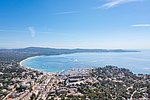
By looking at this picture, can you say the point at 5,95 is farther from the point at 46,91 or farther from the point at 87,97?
the point at 87,97

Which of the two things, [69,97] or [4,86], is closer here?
[69,97]

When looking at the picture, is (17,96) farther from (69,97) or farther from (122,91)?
(122,91)

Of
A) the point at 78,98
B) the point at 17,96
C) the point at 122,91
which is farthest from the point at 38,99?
the point at 122,91

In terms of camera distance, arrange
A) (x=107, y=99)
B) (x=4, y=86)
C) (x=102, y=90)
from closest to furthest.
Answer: (x=107, y=99) < (x=102, y=90) < (x=4, y=86)

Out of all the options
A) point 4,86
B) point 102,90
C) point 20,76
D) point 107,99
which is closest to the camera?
point 107,99

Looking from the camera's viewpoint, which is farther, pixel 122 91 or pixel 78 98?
pixel 122 91

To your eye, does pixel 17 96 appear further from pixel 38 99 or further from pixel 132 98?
pixel 132 98

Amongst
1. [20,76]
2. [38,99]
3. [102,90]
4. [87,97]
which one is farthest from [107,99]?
[20,76]

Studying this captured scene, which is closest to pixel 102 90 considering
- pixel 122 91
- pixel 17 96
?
pixel 122 91
